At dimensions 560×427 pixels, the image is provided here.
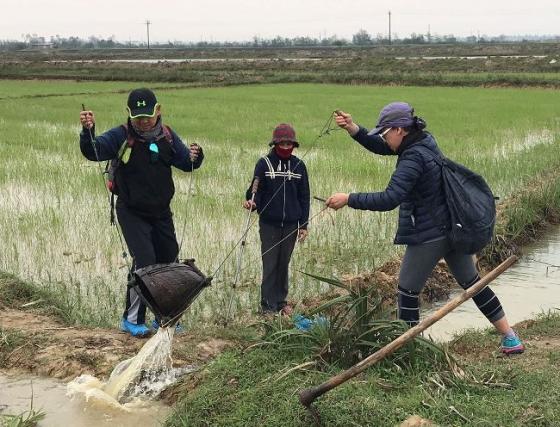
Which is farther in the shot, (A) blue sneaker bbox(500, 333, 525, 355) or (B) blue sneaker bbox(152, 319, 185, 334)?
(B) blue sneaker bbox(152, 319, 185, 334)

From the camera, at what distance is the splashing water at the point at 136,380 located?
3611 millimetres

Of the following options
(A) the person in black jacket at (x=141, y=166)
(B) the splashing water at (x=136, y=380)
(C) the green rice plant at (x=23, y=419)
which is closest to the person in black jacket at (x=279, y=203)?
(A) the person in black jacket at (x=141, y=166)

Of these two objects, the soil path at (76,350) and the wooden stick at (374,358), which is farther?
the soil path at (76,350)

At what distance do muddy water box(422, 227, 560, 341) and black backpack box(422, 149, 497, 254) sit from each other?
1.62m

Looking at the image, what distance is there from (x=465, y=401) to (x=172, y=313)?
5.29 feet

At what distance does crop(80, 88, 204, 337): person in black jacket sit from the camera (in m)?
4.18

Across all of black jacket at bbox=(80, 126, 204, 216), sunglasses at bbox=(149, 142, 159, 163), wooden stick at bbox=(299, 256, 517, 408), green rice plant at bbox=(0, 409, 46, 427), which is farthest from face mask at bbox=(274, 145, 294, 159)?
green rice plant at bbox=(0, 409, 46, 427)

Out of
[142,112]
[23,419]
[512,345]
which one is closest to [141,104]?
[142,112]

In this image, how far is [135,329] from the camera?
4.43 metres

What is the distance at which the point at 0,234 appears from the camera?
284 inches

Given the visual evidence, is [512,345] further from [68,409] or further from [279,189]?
[68,409]

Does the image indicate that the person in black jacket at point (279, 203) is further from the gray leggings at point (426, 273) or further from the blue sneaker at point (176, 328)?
the gray leggings at point (426, 273)

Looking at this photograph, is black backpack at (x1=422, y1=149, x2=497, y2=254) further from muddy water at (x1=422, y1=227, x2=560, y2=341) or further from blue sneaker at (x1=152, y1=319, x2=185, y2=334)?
blue sneaker at (x1=152, y1=319, x2=185, y2=334)

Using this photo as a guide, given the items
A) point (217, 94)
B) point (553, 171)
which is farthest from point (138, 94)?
point (217, 94)
